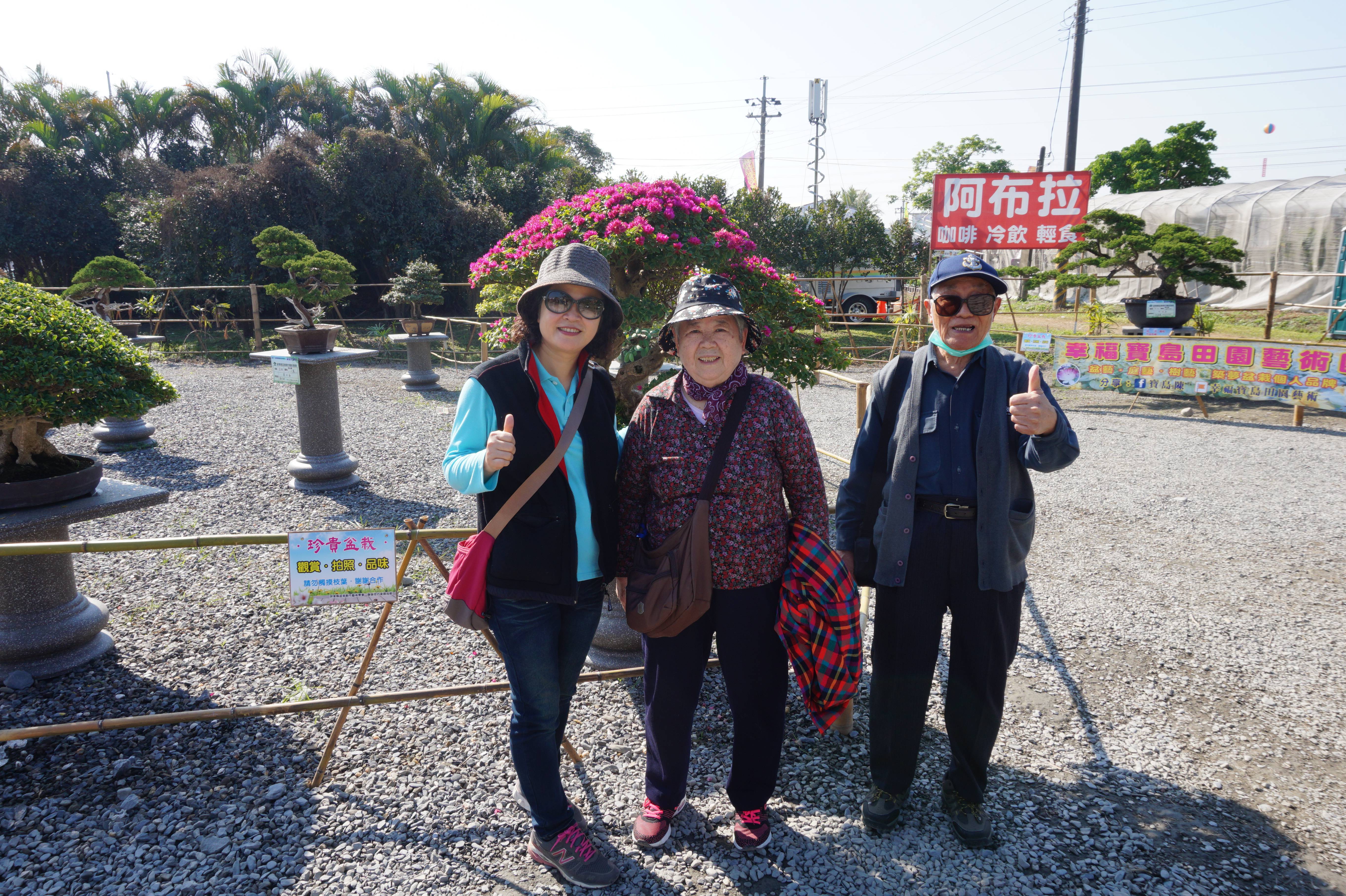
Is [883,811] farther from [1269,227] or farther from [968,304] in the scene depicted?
[1269,227]

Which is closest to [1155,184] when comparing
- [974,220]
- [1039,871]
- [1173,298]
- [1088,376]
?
[974,220]

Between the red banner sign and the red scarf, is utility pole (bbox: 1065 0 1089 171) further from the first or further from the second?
the red scarf

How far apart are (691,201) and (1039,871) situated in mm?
3417

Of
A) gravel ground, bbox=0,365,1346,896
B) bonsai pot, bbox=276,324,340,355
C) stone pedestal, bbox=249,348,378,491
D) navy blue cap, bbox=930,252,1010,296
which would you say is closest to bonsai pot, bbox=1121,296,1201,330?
gravel ground, bbox=0,365,1346,896

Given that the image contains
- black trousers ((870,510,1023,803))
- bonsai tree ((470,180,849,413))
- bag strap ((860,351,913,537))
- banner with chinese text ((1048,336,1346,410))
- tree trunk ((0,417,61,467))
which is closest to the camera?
black trousers ((870,510,1023,803))

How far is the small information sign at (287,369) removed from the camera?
19.9 feet

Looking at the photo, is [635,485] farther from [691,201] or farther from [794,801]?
[691,201]

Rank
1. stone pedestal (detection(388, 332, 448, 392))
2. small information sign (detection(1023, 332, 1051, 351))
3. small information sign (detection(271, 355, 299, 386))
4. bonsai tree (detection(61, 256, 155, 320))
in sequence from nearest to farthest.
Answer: small information sign (detection(271, 355, 299, 386))
small information sign (detection(1023, 332, 1051, 351))
stone pedestal (detection(388, 332, 448, 392))
bonsai tree (detection(61, 256, 155, 320))

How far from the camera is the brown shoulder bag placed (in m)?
2.07

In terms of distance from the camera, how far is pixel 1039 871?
2.26 meters

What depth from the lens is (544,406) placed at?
2.13 metres

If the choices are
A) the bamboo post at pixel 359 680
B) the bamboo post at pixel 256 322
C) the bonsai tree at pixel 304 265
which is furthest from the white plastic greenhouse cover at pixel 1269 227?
the bamboo post at pixel 256 322

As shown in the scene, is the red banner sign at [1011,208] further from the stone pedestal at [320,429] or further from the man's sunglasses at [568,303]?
the man's sunglasses at [568,303]

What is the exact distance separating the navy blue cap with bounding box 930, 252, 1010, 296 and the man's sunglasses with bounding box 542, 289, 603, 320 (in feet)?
3.15
